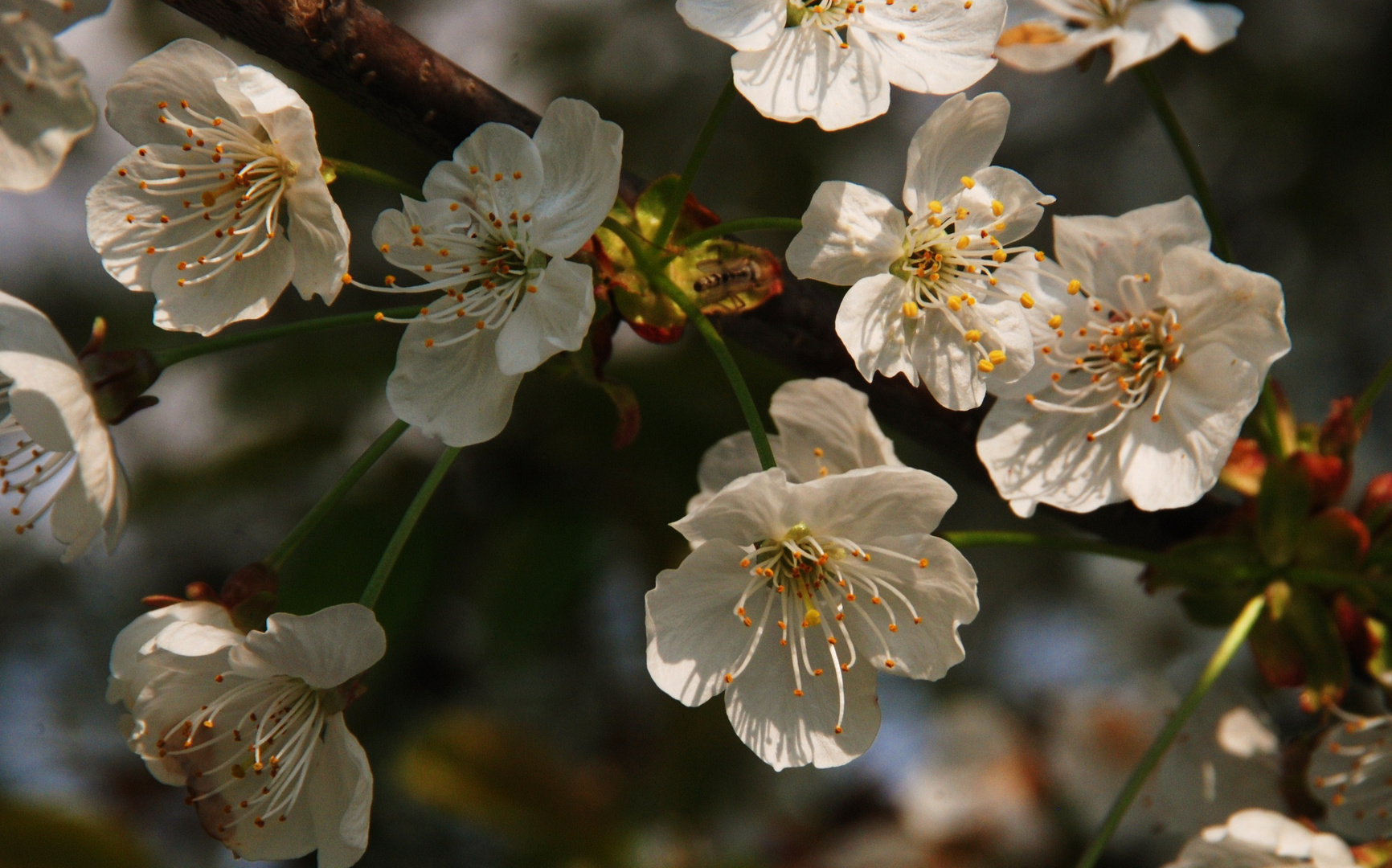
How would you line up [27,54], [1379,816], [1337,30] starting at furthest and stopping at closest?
[1337,30] → [1379,816] → [27,54]

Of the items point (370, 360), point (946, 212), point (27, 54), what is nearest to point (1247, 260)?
point (946, 212)

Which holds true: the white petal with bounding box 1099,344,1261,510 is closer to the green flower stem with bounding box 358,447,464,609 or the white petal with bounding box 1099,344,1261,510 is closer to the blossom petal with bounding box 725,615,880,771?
the blossom petal with bounding box 725,615,880,771

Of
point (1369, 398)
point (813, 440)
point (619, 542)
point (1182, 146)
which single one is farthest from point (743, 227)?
point (619, 542)

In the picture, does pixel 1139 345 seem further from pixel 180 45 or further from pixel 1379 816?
pixel 180 45

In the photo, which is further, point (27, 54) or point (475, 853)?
point (475, 853)

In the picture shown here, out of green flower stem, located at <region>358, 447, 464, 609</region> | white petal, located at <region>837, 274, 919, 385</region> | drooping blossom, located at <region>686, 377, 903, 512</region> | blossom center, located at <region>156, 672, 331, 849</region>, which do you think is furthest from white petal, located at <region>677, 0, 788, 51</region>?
blossom center, located at <region>156, 672, 331, 849</region>

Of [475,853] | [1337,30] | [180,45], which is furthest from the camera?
[1337,30]
